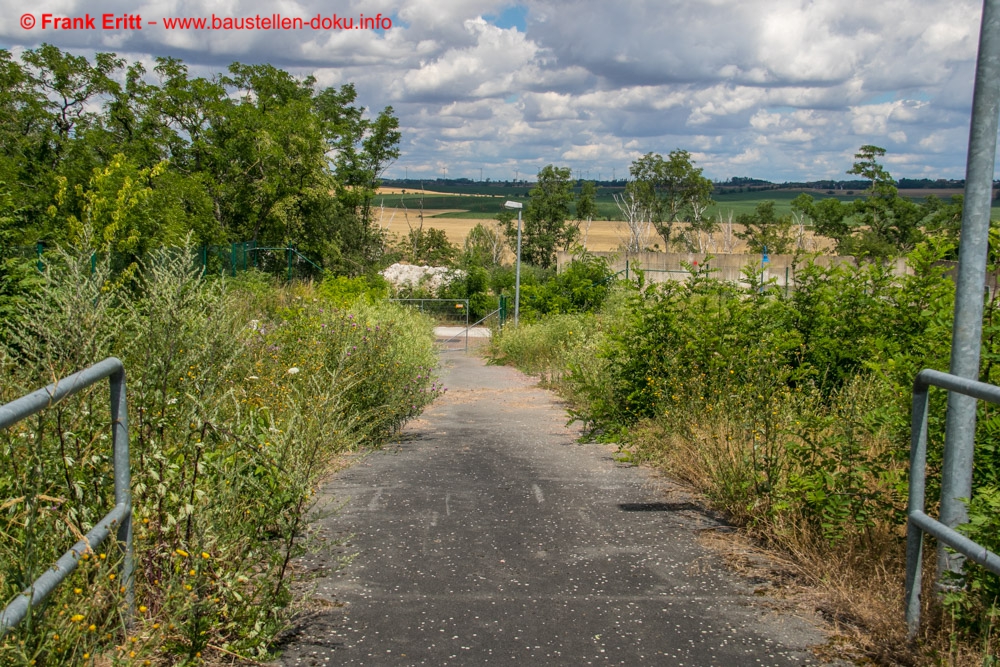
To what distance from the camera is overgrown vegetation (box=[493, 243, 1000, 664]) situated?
3912 mm

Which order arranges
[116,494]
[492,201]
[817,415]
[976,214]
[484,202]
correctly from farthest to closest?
[484,202] < [492,201] < [817,415] < [976,214] < [116,494]

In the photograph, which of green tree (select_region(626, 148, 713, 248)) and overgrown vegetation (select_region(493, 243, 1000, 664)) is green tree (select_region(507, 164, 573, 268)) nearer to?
green tree (select_region(626, 148, 713, 248))

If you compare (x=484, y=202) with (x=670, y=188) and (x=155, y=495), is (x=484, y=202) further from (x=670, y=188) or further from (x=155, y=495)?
(x=155, y=495)

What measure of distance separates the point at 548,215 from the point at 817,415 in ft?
176

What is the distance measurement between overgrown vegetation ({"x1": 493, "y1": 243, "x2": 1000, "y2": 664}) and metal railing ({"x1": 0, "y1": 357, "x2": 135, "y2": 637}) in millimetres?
3044

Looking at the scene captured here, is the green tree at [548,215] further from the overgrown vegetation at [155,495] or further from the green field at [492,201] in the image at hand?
the green field at [492,201]

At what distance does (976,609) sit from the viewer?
3.42 meters

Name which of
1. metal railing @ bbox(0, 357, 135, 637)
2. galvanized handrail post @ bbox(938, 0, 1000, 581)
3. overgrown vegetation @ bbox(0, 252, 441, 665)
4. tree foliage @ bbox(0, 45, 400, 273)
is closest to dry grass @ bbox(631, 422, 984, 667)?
galvanized handrail post @ bbox(938, 0, 1000, 581)

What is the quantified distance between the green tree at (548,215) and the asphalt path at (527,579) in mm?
51542

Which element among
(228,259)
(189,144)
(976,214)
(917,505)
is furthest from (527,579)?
(189,144)

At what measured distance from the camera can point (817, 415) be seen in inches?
219

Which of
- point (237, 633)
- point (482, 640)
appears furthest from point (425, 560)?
point (237, 633)

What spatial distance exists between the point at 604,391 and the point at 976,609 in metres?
6.44

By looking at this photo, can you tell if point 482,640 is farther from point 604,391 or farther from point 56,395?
point 604,391
